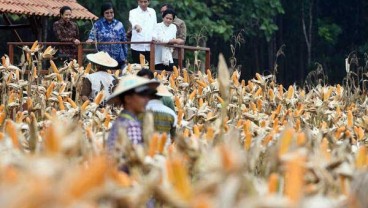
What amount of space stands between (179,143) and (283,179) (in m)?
0.45

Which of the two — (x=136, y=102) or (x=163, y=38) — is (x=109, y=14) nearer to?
(x=163, y=38)

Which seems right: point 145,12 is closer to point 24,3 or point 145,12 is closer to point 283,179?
point 24,3

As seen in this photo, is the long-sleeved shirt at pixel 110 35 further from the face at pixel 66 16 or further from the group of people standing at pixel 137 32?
the face at pixel 66 16

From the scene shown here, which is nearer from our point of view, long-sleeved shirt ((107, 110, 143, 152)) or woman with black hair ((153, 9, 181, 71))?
long-sleeved shirt ((107, 110, 143, 152))

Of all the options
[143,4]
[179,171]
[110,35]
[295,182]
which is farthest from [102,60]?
[295,182]

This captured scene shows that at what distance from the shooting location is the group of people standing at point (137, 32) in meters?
13.4

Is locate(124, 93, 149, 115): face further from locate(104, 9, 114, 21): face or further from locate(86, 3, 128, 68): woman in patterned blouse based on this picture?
locate(86, 3, 128, 68): woman in patterned blouse

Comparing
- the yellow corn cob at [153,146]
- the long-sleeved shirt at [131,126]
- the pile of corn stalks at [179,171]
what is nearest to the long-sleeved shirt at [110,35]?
the pile of corn stalks at [179,171]

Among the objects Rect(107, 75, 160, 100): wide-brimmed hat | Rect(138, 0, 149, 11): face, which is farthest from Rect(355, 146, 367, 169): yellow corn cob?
Rect(138, 0, 149, 11): face

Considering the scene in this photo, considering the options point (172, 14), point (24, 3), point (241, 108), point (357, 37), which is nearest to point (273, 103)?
point (241, 108)

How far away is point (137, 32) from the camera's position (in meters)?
13.7

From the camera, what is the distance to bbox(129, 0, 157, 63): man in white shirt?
1355 cm

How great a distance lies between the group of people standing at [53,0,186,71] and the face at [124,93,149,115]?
25.0ft

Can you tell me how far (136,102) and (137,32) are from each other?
835cm
